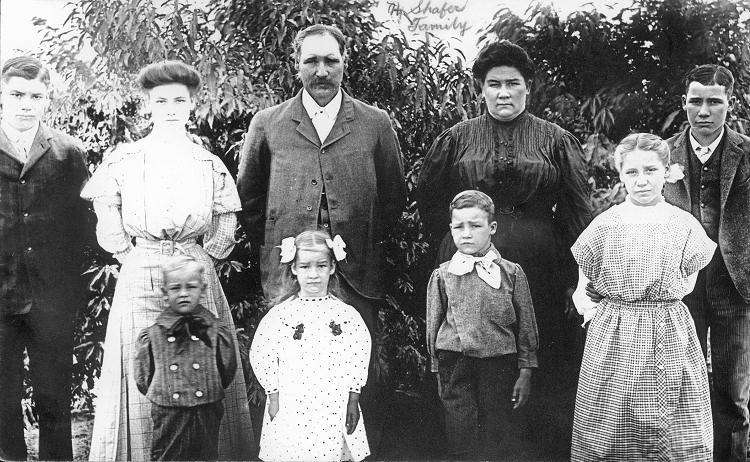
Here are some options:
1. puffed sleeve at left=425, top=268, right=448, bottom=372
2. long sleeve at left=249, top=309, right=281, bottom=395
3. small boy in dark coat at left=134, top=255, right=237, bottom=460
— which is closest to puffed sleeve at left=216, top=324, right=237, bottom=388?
small boy in dark coat at left=134, top=255, right=237, bottom=460

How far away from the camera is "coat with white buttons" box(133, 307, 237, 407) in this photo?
193 inches

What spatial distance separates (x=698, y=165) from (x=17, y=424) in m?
4.37

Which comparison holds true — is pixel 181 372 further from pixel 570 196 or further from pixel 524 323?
pixel 570 196

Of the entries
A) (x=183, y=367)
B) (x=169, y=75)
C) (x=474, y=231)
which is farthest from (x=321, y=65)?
(x=183, y=367)

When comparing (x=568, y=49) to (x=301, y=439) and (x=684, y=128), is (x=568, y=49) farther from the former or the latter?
(x=301, y=439)

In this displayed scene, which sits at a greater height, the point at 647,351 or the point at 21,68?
the point at 21,68

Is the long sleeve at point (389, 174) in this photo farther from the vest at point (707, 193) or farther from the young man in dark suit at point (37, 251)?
the young man in dark suit at point (37, 251)

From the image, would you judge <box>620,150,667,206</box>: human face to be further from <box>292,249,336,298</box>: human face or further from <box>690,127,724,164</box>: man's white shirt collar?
<box>292,249,336,298</box>: human face

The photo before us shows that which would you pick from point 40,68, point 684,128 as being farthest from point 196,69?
point 684,128

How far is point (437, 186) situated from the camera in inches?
204

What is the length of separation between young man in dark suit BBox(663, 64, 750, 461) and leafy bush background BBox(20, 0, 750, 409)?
12 centimetres

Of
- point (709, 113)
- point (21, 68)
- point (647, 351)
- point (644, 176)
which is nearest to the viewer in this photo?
point (647, 351)

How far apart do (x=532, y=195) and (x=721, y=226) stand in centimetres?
110

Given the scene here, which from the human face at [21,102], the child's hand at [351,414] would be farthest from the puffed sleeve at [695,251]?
the human face at [21,102]
